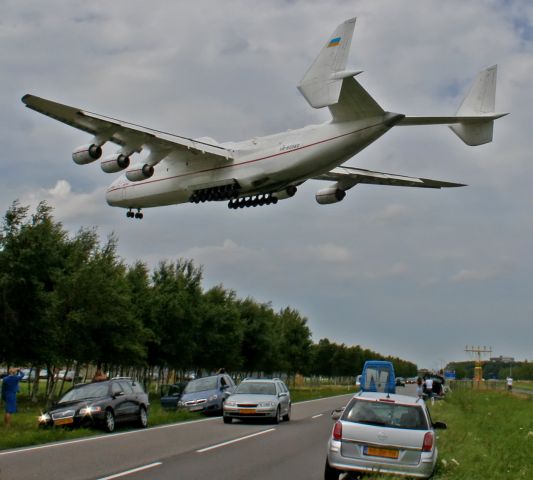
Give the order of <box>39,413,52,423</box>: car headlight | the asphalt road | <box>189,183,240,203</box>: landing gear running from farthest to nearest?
<box>189,183,240,203</box>: landing gear
<box>39,413,52,423</box>: car headlight
the asphalt road

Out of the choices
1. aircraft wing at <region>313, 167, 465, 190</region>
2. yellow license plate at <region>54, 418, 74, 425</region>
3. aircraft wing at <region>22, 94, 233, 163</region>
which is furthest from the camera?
aircraft wing at <region>313, 167, 465, 190</region>

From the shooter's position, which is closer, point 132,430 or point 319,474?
point 319,474

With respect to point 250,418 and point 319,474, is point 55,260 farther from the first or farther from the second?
point 319,474

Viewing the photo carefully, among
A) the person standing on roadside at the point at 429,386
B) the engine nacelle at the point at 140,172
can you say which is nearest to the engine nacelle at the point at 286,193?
the engine nacelle at the point at 140,172

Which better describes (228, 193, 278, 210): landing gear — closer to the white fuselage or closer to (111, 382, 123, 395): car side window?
the white fuselage

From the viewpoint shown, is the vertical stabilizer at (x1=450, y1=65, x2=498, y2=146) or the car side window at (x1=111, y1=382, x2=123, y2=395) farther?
the vertical stabilizer at (x1=450, y1=65, x2=498, y2=146)

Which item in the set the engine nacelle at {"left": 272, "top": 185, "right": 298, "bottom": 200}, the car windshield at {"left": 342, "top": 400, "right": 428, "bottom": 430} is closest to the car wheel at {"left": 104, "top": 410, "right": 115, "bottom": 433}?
the car windshield at {"left": 342, "top": 400, "right": 428, "bottom": 430}

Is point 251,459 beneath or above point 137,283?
beneath

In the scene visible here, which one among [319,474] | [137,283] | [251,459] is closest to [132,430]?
[251,459]

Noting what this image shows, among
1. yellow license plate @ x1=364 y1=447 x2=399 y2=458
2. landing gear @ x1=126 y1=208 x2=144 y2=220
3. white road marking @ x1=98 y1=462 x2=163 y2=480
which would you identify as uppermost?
landing gear @ x1=126 y1=208 x2=144 y2=220

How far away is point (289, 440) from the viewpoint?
18.2m

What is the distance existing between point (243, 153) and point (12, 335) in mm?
10129

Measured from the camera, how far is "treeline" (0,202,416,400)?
27594mm

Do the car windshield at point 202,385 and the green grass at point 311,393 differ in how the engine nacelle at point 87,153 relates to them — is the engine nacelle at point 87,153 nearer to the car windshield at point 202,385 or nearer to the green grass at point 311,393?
the car windshield at point 202,385
